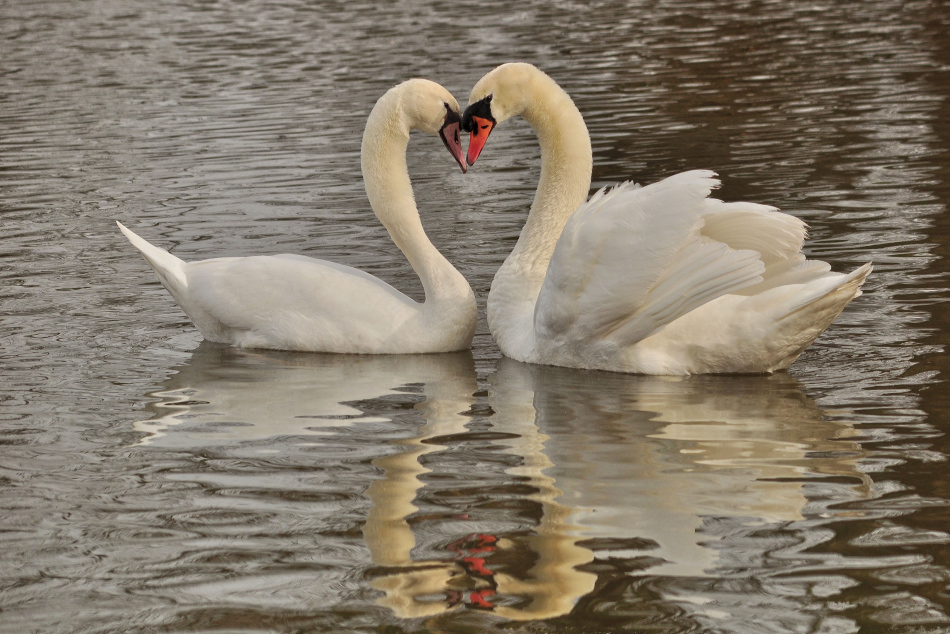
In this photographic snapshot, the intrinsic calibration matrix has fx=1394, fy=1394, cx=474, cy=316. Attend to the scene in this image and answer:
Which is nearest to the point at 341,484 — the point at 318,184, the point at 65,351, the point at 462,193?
the point at 65,351

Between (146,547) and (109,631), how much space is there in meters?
0.65

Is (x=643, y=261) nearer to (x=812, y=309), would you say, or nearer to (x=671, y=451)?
(x=812, y=309)

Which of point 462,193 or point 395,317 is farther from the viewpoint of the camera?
point 462,193

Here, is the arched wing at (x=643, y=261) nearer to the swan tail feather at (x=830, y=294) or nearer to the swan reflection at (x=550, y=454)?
the swan tail feather at (x=830, y=294)

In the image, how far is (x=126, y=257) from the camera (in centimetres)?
1015

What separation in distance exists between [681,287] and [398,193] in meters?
2.15

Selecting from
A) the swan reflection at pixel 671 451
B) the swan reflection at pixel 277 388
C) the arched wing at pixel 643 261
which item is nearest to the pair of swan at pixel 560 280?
A: the arched wing at pixel 643 261

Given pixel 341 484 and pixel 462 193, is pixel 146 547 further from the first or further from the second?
pixel 462 193

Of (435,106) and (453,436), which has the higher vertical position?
(435,106)

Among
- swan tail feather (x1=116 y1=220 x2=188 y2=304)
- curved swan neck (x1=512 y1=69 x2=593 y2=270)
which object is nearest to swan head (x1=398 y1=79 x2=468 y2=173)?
curved swan neck (x1=512 y1=69 x2=593 y2=270)

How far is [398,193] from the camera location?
791 centimetres

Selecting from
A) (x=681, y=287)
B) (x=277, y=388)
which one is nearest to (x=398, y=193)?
(x=277, y=388)

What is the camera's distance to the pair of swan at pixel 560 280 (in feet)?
21.0

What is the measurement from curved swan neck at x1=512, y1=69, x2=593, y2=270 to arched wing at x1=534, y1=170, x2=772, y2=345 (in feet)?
3.24
